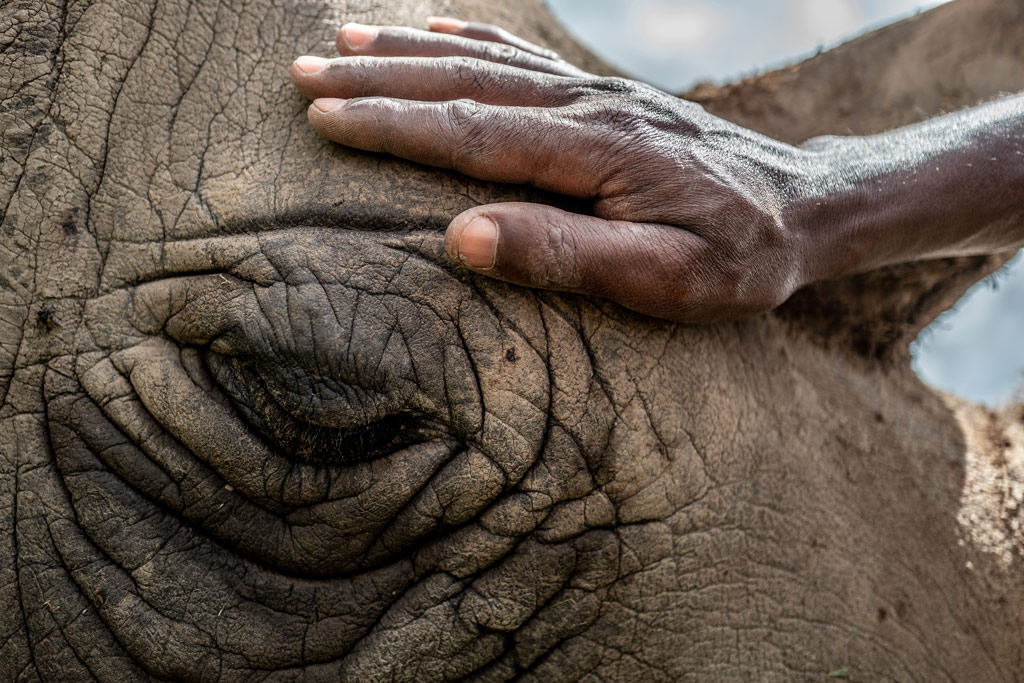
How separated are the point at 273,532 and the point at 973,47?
3.10 metres

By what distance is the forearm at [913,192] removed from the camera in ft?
7.88

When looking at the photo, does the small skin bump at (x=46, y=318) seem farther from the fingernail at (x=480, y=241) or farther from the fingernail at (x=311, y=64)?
the fingernail at (x=480, y=241)

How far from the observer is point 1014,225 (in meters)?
2.68

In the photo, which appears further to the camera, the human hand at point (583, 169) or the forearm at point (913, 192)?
the forearm at point (913, 192)

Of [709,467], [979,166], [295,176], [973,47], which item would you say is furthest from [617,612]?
[973,47]

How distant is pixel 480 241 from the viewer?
203cm

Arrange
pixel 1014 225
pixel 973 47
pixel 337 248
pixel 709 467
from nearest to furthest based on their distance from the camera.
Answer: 1. pixel 337 248
2. pixel 709 467
3. pixel 1014 225
4. pixel 973 47

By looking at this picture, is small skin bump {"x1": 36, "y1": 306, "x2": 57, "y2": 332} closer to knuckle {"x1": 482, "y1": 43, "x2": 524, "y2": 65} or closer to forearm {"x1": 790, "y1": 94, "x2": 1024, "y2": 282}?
knuckle {"x1": 482, "y1": 43, "x2": 524, "y2": 65}

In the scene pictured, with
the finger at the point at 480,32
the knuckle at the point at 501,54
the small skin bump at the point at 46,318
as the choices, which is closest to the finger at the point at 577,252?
the knuckle at the point at 501,54

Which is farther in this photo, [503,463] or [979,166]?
[979,166]

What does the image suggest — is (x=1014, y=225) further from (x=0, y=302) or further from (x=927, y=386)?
(x=0, y=302)

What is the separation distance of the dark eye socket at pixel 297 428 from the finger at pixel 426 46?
0.91 m

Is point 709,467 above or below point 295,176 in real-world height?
below

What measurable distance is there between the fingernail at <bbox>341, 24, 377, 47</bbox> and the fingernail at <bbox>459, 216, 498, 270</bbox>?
2.12ft
